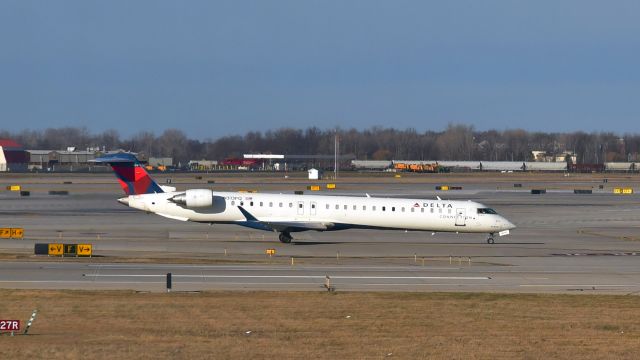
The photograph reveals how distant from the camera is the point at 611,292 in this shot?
121 ft

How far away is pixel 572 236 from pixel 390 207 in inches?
541

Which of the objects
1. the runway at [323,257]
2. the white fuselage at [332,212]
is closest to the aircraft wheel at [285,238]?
the runway at [323,257]

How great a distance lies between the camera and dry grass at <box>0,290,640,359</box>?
83.0 ft

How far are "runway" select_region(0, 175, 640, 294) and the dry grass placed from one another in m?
2.95

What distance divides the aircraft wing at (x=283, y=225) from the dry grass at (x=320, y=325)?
18859mm

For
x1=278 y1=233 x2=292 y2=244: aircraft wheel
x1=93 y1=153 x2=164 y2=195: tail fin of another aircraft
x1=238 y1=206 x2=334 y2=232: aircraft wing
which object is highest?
x1=93 y1=153 x2=164 y2=195: tail fin of another aircraft

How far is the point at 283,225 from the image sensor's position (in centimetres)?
5338

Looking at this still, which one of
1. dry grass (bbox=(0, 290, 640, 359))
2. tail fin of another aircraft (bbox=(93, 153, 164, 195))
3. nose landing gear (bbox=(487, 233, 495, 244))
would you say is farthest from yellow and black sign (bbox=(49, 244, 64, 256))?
nose landing gear (bbox=(487, 233, 495, 244))

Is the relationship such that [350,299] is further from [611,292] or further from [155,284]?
[611,292]

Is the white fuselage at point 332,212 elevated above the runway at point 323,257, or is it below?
above

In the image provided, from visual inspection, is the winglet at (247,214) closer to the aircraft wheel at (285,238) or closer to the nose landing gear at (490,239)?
the aircraft wheel at (285,238)

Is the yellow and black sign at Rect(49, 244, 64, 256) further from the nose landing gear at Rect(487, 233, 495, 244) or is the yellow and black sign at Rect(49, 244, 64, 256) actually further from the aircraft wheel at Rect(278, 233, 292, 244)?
the nose landing gear at Rect(487, 233, 495, 244)

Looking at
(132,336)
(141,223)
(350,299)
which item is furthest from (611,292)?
(141,223)

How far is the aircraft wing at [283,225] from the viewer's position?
5344cm
